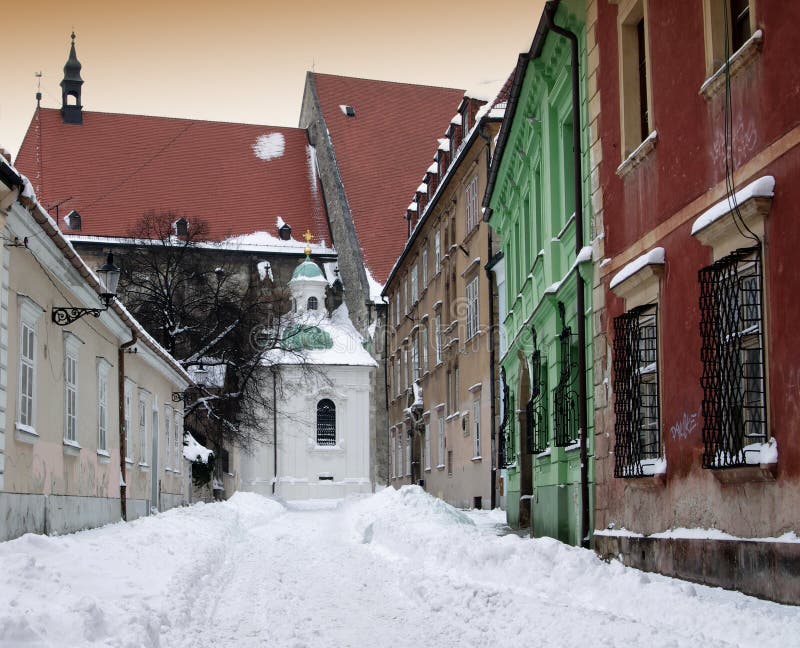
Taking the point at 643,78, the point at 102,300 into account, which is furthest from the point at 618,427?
the point at 102,300

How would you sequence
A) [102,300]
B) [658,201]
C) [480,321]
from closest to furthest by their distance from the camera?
[658,201] → [102,300] → [480,321]

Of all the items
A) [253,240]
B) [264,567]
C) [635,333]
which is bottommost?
[264,567]

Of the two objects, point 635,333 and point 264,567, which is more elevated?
point 635,333

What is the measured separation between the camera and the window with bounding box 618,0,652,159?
35.8 ft

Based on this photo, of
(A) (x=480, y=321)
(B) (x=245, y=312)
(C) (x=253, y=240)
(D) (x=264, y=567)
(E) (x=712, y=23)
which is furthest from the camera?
(C) (x=253, y=240)

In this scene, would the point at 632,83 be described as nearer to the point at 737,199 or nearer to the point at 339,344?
the point at 737,199

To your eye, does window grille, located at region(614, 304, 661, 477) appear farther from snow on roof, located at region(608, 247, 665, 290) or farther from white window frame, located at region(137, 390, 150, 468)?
white window frame, located at region(137, 390, 150, 468)

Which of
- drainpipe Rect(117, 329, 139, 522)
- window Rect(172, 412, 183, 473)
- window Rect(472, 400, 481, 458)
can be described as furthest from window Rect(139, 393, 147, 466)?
window Rect(472, 400, 481, 458)

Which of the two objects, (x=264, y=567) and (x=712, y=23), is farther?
(x=264, y=567)

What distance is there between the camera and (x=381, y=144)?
197ft

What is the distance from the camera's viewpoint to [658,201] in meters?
10.1

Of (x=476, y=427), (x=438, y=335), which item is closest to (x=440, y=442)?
(x=438, y=335)

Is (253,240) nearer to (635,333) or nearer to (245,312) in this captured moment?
(245,312)

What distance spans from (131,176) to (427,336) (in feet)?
88.6
